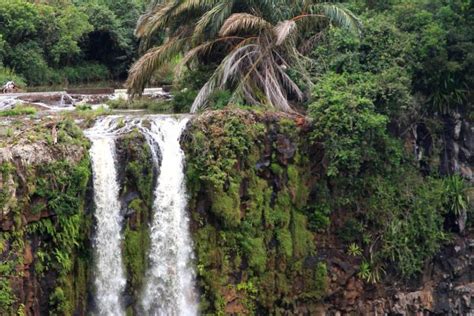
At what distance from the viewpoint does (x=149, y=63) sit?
17.6 meters

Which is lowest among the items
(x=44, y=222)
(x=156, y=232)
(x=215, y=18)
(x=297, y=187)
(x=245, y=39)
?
(x=156, y=232)

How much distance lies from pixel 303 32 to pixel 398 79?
3604 mm

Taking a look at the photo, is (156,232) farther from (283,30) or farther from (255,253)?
(283,30)

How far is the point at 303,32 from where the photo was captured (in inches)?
728

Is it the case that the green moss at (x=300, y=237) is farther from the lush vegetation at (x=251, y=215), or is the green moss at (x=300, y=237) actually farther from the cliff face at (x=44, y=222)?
the cliff face at (x=44, y=222)

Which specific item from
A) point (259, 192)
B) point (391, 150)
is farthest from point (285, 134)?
point (391, 150)

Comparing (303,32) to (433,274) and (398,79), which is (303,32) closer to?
(398,79)

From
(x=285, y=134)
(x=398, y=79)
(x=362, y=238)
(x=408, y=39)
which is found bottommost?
(x=362, y=238)

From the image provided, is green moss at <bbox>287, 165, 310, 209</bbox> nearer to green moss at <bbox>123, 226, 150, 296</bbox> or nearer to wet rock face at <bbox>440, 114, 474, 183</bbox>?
green moss at <bbox>123, 226, 150, 296</bbox>

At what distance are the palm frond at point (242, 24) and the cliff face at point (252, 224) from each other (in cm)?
261

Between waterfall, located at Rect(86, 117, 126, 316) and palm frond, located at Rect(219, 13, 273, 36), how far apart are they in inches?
189

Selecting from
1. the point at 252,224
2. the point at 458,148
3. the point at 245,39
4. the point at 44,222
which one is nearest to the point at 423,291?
the point at 458,148

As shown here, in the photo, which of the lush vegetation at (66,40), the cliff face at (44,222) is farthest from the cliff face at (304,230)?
the lush vegetation at (66,40)

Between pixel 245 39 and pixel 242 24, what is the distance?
647 millimetres
